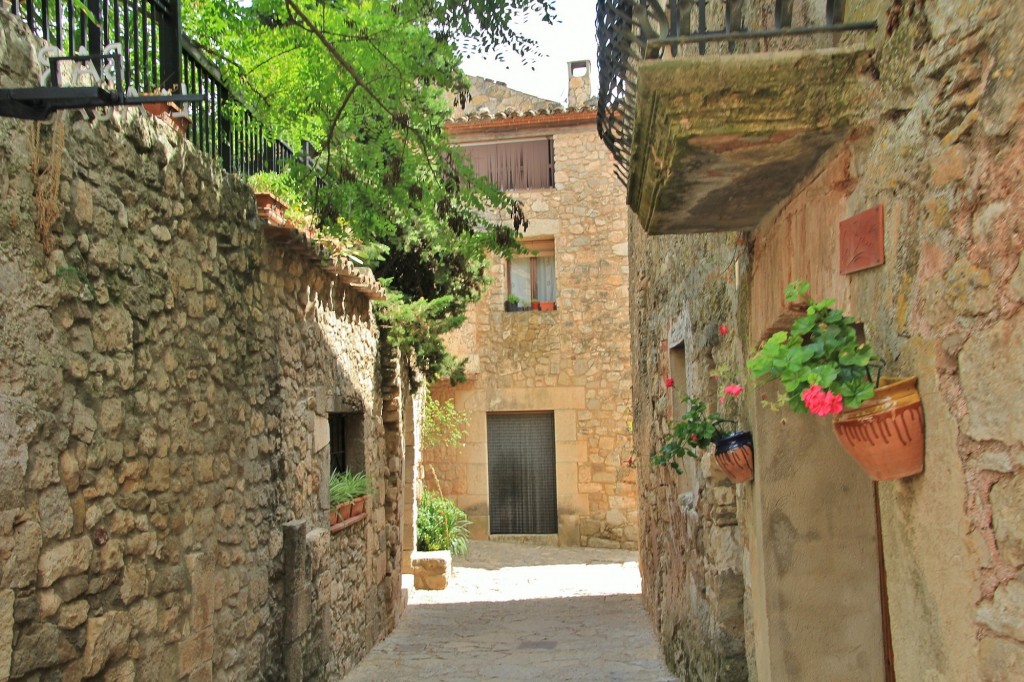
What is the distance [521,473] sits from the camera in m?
15.0

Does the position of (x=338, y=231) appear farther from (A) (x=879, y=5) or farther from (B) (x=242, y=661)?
(A) (x=879, y=5)

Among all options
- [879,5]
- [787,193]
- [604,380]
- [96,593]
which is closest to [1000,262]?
[879,5]

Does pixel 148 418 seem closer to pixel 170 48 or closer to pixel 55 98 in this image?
pixel 55 98

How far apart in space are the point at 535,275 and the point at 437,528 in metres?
5.22

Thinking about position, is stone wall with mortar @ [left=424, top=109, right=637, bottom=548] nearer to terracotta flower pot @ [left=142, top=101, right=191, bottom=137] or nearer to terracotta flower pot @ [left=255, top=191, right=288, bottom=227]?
terracotta flower pot @ [left=255, top=191, right=288, bottom=227]

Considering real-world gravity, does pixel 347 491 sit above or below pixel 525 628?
above

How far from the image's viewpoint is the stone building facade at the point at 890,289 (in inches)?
71.9

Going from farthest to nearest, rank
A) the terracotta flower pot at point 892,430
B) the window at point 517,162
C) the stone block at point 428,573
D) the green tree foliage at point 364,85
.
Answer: the window at point 517,162 → the stone block at point 428,573 → the green tree foliage at point 364,85 → the terracotta flower pot at point 892,430


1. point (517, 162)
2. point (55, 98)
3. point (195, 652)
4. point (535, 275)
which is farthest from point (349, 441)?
point (517, 162)

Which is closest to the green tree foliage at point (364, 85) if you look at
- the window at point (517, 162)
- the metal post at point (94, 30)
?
the metal post at point (94, 30)

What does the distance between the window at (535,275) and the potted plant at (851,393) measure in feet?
42.2

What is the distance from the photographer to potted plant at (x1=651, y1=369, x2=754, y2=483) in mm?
3604

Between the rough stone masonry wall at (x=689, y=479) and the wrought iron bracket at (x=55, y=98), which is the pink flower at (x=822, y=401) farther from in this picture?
the wrought iron bracket at (x=55, y=98)

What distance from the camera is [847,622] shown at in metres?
3.33
